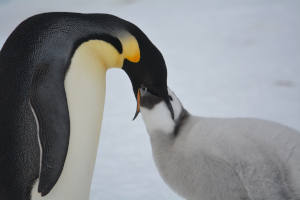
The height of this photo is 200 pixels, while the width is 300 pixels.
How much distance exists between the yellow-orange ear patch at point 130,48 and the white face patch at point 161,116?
0.20m

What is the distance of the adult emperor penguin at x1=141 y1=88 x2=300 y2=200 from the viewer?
783 millimetres

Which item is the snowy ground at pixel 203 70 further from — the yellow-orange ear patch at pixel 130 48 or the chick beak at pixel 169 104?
the yellow-orange ear patch at pixel 130 48

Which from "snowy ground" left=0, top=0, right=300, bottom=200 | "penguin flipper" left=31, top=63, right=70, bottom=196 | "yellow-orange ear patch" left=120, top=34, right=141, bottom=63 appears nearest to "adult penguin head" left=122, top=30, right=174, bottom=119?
"yellow-orange ear patch" left=120, top=34, right=141, bottom=63

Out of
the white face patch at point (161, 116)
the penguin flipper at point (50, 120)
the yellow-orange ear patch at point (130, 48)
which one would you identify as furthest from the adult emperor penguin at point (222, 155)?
the penguin flipper at point (50, 120)

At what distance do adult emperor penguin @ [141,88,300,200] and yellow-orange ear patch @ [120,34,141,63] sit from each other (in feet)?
0.44

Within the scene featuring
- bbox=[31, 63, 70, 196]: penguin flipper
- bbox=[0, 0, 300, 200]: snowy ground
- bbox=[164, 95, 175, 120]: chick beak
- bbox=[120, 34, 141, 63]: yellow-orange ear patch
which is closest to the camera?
bbox=[31, 63, 70, 196]: penguin flipper

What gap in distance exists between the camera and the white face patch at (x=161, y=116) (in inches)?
36.7

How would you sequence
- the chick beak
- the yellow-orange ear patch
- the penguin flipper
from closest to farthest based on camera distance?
the penguin flipper → the yellow-orange ear patch → the chick beak

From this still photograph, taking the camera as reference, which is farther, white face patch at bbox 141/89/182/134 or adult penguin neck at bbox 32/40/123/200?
white face patch at bbox 141/89/182/134

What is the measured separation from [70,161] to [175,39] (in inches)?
71.4

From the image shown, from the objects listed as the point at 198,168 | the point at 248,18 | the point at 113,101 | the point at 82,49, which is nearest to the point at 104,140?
the point at 113,101

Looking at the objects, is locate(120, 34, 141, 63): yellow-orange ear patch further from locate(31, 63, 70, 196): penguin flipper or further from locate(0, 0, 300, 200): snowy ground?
locate(0, 0, 300, 200): snowy ground

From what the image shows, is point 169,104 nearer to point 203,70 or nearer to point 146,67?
point 146,67

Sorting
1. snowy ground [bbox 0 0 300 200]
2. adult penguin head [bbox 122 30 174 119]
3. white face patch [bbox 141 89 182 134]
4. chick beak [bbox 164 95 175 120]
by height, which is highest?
adult penguin head [bbox 122 30 174 119]
